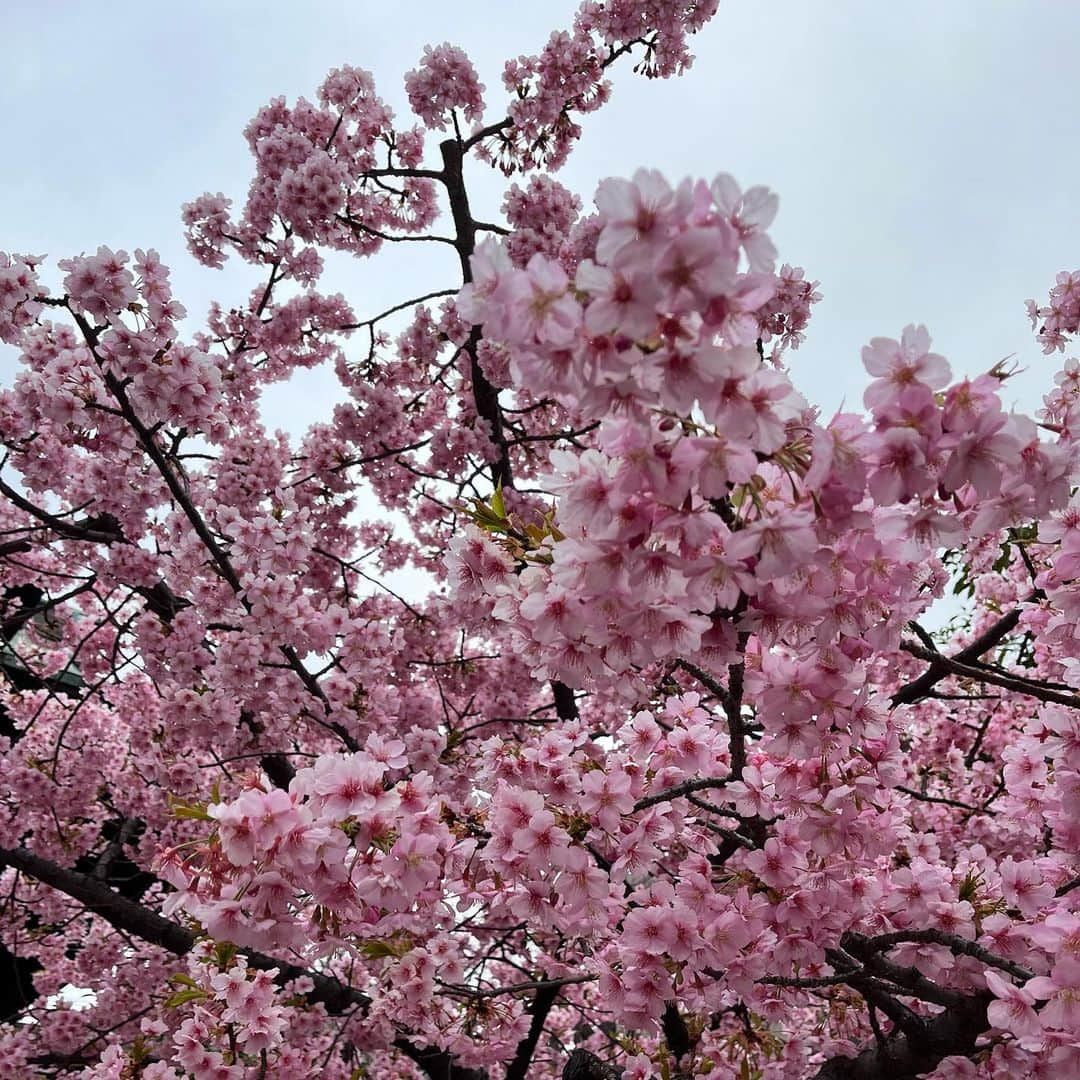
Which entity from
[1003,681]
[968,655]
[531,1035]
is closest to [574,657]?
[1003,681]

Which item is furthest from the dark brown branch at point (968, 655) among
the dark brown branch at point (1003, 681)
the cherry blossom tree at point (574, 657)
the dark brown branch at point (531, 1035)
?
the dark brown branch at point (531, 1035)

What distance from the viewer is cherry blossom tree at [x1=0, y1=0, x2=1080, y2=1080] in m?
1.42

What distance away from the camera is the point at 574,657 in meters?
1.88

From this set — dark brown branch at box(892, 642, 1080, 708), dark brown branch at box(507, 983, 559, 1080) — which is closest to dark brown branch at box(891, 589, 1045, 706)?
dark brown branch at box(892, 642, 1080, 708)

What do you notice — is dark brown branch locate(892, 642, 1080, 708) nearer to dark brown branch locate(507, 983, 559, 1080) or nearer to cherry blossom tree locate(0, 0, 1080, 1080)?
cherry blossom tree locate(0, 0, 1080, 1080)

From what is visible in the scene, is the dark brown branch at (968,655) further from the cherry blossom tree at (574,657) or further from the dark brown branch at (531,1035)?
the dark brown branch at (531,1035)

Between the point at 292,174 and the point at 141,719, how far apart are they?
185 inches

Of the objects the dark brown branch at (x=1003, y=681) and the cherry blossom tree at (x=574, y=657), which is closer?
the cherry blossom tree at (x=574, y=657)

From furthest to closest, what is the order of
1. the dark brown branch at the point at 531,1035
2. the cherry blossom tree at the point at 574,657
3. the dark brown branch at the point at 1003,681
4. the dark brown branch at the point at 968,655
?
the dark brown branch at the point at 531,1035 < the dark brown branch at the point at 968,655 < the dark brown branch at the point at 1003,681 < the cherry blossom tree at the point at 574,657

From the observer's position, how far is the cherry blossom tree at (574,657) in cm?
142

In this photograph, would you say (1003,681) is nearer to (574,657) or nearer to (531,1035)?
(574,657)

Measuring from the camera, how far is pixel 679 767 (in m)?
2.63

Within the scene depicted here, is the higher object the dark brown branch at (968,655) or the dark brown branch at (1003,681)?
the dark brown branch at (968,655)

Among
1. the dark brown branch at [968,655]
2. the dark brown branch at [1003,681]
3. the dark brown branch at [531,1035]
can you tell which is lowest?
the dark brown branch at [531,1035]
